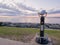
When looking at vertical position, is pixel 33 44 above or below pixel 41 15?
below

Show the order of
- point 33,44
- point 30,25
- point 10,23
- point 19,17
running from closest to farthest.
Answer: point 33,44 < point 19,17 < point 30,25 < point 10,23

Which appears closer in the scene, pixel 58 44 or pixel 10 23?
pixel 58 44

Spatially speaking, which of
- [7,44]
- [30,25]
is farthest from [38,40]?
[30,25]

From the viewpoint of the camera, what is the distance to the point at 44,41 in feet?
19.4

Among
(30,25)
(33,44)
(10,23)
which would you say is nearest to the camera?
(33,44)

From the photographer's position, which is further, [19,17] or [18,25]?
[18,25]

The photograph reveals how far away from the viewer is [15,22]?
13781 millimetres

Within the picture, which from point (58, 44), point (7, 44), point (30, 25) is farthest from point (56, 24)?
point (7, 44)

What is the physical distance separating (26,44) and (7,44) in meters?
0.77

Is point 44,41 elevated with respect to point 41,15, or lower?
lower

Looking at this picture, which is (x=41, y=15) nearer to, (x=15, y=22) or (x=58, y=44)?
(x=58, y=44)

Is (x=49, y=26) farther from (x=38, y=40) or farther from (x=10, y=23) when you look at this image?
(x=38, y=40)

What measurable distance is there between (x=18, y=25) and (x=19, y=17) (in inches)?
61.0

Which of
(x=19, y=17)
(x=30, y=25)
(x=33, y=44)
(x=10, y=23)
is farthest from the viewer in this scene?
(x=10, y=23)
